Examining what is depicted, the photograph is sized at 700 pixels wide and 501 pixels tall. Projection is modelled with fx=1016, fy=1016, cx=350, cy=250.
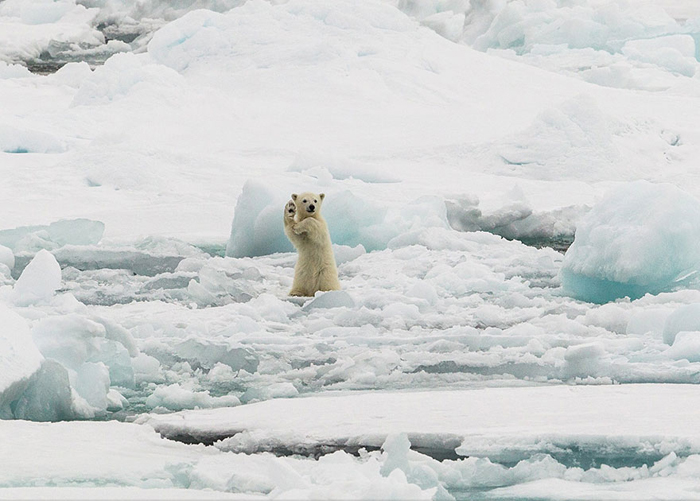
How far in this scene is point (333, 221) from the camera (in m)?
8.28

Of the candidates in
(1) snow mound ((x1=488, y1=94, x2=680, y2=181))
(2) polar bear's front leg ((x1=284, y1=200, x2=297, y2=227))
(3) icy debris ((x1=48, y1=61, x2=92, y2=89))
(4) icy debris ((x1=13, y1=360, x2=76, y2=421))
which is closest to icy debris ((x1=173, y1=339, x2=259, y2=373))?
(4) icy debris ((x1=13, y1=360, x2=76, y2=421))

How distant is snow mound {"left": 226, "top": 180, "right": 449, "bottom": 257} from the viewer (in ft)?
26.3

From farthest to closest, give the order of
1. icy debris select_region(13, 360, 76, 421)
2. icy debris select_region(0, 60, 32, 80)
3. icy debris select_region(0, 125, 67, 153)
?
icy debris select_region(0, 60, 32, 80)
icy debris select_region(0, 125, 67, 153)
icy debris select_region(13, 360, 76, 421)

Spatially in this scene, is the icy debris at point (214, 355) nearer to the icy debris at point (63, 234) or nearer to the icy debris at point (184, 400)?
the icy debris at point (184, 400)

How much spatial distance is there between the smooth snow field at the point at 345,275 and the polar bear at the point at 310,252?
0.18m

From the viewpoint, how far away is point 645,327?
18.4ft

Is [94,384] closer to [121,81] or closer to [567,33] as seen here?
[121,81]

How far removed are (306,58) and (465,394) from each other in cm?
1184

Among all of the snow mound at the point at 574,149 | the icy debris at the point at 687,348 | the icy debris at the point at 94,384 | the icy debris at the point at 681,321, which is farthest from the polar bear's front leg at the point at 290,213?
the snow mound at the point at 574,149

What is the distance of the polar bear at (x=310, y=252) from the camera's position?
21.6ft

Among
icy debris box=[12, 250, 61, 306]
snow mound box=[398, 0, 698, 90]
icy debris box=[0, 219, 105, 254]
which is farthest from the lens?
snow mound box=[398, 0, 698, 90]

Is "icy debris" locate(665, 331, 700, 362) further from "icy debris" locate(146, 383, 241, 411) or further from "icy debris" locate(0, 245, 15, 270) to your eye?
"icy debris" locate(0, 245, 15, 270)

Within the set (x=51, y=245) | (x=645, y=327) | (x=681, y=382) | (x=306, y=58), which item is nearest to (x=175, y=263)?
(x=51, y=245)

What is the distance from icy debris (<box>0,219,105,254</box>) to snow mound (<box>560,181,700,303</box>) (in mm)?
3785
